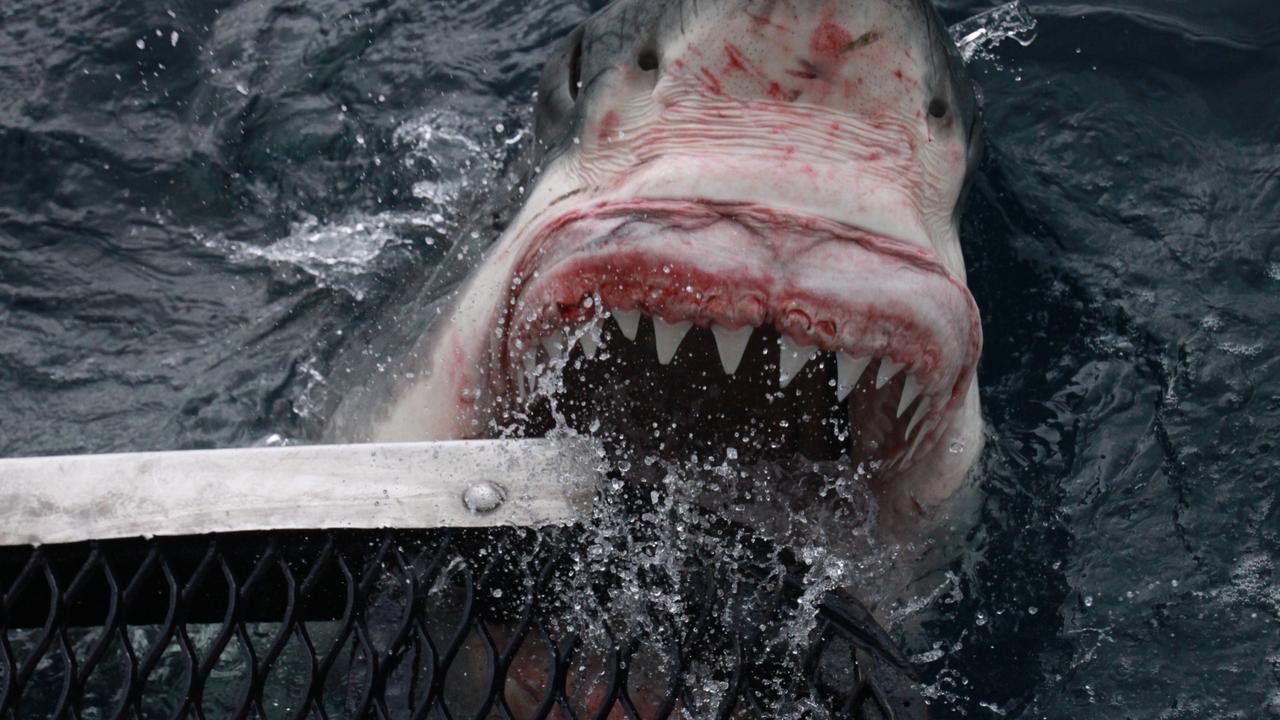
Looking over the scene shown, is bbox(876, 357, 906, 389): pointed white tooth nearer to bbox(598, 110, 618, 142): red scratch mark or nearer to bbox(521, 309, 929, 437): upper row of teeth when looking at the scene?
bbox(521, 309, 929, 437): upper row of teeth

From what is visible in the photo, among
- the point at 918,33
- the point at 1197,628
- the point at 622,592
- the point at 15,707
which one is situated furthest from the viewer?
the point at 1197,628

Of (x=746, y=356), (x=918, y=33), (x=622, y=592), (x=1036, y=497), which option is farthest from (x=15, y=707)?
(x=1036, y=497)

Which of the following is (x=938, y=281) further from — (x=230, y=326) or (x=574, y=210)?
(x=230, y=326)

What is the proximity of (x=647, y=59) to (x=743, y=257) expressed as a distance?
375 millimetres

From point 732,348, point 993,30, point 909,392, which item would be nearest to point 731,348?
point 732,348

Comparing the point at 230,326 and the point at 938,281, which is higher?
the point at 938,281

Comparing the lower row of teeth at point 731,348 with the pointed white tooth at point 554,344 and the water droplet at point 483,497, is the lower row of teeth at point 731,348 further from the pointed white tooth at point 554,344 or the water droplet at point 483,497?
the water droplet at point 483,497

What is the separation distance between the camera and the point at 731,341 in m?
1.24

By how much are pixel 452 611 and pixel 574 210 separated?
0.44 meters

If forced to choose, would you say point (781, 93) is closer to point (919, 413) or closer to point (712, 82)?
point (712, 82)

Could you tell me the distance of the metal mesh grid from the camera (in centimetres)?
112

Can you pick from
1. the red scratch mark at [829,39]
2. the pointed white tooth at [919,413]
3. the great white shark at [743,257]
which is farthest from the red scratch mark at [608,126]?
the pointed white tooth at [919,413]

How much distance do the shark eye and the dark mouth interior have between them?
0.37 metres

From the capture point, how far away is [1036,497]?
6.98 feet
